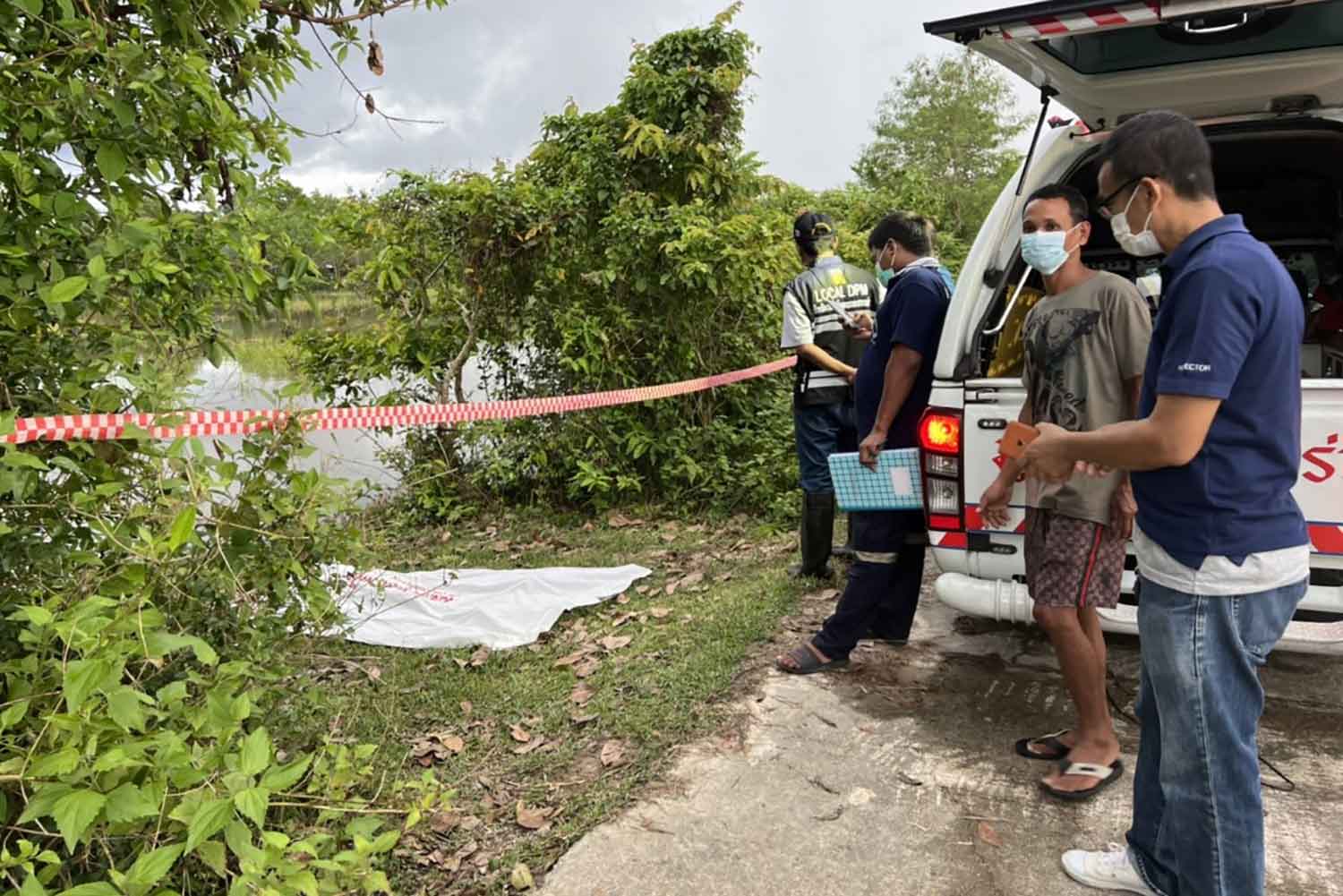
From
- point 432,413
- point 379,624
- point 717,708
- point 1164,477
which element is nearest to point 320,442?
point 432,413

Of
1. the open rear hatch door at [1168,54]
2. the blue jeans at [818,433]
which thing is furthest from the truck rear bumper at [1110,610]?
the open rear hatch door at [1168,54]

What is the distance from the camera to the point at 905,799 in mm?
2857

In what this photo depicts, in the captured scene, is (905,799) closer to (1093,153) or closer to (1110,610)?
(1110,610)

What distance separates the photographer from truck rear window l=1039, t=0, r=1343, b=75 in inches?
112

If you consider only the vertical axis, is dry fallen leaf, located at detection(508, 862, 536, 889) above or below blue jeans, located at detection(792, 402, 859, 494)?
below

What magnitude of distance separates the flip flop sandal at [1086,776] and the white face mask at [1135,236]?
1.66m

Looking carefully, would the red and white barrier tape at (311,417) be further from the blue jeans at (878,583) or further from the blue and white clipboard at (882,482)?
the blue jeans at (878,583)

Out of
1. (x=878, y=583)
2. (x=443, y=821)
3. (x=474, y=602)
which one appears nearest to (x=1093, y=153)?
(x=878, y=583)

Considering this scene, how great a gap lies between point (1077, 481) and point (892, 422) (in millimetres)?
956

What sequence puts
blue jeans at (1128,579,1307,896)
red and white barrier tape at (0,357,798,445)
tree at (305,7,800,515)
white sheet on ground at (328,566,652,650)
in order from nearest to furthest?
1. blue jeans at (1128,579,1307,896)
2. red and white barrier tape at (0,357,798,445)
3. white sheet on ground at (328,566,652,650)
4. tree at (305,7,800,515)

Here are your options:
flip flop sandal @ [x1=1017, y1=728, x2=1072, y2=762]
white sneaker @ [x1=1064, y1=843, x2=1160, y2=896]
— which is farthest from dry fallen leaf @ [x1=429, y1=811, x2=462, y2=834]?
flip flop sandal @ [x1=1017, y1=728, x2=1072, y2=762]

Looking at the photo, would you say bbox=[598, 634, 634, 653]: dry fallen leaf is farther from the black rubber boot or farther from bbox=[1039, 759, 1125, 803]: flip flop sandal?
bbox=[1039, 759, 1125, 803]: flip flop sandal

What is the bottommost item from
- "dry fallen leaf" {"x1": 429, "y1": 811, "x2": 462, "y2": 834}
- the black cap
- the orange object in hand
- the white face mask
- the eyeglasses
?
"dry fallen leaf" {"x1": 429, "y1": 811, "x2": 462, "y2": 834}

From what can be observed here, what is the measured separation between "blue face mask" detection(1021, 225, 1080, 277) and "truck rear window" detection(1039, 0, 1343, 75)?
632 mm
